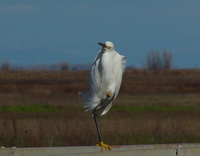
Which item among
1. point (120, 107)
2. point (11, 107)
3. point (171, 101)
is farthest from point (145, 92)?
point (11, 107)

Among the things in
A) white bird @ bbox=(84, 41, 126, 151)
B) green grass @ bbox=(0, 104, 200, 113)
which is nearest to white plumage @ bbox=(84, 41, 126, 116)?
white bird @ bbox=(84, 41, 126, 151)

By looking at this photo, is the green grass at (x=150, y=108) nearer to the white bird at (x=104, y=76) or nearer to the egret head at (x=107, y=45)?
the white bird at (x=104, y=76)

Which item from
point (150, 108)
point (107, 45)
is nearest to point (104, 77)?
point (107, 45)

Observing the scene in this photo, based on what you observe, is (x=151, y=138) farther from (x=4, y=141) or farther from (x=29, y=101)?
(x=29, y=101)

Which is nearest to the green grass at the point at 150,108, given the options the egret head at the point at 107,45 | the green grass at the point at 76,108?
the green grass at the point at 76,108

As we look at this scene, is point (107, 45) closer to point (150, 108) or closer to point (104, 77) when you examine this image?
point (104, 77)

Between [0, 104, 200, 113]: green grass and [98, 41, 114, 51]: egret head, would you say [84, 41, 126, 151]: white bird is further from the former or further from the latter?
[0, 104, 200, 113]: green grass

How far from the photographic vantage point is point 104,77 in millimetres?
4438

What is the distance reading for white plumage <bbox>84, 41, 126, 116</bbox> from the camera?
439cm

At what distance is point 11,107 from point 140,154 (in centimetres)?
1349

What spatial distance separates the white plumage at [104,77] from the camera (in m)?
4.39

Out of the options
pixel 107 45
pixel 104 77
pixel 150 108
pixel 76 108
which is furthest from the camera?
pixel 150 108

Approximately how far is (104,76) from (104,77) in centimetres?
1

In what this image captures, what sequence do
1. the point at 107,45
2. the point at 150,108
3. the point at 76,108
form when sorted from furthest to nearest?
the point at 150,108, the point at 76,108, the point at 107,45
